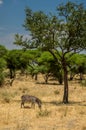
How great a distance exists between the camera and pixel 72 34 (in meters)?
29.3

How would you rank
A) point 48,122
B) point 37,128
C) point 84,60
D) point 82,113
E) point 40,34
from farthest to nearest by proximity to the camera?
point 84,60 → point 40,34 → point 82,113 → point 48,122 → point 37,128

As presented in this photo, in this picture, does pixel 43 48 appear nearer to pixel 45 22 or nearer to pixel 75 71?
pixel 45 22

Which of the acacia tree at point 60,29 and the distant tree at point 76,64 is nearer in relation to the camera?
the acacia tree at point 60,29

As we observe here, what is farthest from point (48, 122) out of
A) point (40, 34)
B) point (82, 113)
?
point (40, 34)

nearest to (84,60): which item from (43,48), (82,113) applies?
(43,48)

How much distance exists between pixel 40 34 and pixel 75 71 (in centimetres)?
4059

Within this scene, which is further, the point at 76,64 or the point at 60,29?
the point at 76,64

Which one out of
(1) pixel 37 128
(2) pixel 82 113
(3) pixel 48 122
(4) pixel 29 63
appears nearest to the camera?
(1) pixel 37 128

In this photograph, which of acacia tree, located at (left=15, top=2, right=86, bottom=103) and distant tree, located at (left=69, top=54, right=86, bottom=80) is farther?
distant tree, located at (left=69, top=54, right=86, bottom=80)

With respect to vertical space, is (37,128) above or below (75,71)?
below

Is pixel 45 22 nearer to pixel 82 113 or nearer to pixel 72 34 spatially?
pixel 72 34

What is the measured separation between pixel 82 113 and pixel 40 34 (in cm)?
934

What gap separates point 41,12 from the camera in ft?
96.7

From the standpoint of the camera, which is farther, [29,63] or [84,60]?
[29,63]
